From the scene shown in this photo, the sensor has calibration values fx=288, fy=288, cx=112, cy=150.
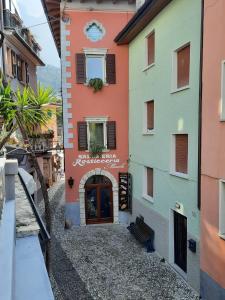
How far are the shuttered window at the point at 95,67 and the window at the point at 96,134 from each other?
7.76ft

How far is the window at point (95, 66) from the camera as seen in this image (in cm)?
1611

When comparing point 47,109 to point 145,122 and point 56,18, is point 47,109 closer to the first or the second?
point 145,122

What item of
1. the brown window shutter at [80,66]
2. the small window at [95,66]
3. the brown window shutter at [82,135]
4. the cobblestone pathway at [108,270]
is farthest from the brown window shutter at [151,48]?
the cobblestone pathway at [108,270]

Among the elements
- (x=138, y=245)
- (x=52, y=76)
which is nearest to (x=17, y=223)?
(x=138, y=245)

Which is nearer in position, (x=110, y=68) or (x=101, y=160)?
(x=110, y=68)

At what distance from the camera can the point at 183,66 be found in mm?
10805

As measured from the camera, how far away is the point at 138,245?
46.1 feet

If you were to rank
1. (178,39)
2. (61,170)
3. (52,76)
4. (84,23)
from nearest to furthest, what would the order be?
(178,39) → (84,23) → (61,170) → (52,76)

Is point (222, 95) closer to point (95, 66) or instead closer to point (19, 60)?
point (95, 66)

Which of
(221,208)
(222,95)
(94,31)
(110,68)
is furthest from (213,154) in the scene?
(94,31)

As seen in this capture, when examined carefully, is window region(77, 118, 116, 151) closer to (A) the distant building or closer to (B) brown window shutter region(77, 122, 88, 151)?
(B) brown window shutter region(77, 122, 88, 151)

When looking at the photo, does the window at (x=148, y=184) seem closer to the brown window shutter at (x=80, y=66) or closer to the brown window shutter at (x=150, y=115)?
the brown window shutter at (x=150, y=115)

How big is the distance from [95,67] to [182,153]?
27.1ft

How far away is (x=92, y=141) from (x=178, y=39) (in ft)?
26.1
